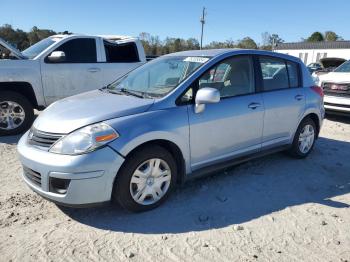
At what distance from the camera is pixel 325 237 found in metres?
3.43

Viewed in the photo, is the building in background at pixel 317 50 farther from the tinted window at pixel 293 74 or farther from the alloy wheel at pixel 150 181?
the alloy wheel at pixel 150 181

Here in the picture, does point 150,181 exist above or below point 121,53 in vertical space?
below

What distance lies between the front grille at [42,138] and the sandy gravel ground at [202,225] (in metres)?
0.73

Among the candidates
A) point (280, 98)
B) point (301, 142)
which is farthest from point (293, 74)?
point (301, 142)

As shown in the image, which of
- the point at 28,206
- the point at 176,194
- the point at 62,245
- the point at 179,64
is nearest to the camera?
the point at 62,245

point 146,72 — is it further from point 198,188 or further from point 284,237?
point 284,237

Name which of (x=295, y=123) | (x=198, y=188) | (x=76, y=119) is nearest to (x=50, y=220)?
(x=76, y=119)

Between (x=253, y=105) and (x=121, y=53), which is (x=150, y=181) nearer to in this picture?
(x=253, y=105)

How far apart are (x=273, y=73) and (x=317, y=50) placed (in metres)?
56.9

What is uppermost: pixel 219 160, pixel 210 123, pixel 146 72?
pixel 146 72

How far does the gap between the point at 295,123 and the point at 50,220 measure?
367cm

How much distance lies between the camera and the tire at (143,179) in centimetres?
346

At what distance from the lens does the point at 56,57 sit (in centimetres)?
680

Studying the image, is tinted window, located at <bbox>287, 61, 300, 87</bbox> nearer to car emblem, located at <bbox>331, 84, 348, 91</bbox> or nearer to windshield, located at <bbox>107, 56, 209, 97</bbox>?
windshield, located at <bbox>107, 56, 209, 97</bbox>
